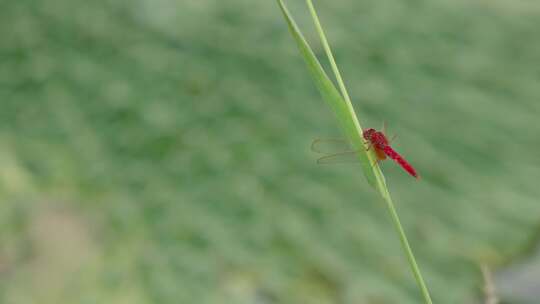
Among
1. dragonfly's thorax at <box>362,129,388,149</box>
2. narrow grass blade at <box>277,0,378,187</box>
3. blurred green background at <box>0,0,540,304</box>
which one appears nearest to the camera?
narrow grass blade at <box>277,0,378,187</box>

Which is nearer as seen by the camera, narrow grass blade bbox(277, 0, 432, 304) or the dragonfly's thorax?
narrow grass blade bbox(277, 0, 432, 304)

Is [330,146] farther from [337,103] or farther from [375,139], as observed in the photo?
[337,103]

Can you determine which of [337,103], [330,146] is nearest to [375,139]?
[337,103]

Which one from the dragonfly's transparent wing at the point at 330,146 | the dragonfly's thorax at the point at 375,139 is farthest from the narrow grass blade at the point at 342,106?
the dragonfly's transparent wing at the point at 330,146

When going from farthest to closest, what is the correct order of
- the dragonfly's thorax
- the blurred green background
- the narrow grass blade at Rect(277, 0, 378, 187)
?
1. the blurred green background
2. the dragonfly's thorax
3. the narrow grass blade at Rect(277, 0, 378, 187)

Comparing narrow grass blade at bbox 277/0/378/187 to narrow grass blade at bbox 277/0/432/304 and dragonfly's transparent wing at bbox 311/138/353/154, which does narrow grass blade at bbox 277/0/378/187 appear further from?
dragonfly's transparent wing at bbox 311/138/353/154

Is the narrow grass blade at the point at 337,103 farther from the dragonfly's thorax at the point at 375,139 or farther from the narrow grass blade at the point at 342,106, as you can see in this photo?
the dragonfly's thorax at the point at 375,139

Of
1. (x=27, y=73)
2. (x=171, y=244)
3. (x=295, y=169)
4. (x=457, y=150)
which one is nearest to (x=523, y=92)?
(x=457, y=150)

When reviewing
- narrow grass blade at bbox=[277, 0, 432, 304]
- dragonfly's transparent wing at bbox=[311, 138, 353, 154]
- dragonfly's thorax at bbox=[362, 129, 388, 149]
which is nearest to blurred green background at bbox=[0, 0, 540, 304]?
dragonfly's transparent wing at bbox=[311, 138, 353, 154]
